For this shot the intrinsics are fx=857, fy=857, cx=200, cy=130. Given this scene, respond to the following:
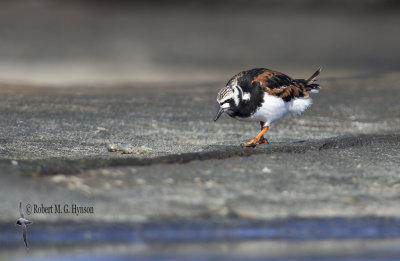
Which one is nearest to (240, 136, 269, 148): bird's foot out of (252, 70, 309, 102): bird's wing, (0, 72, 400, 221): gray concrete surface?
(0, 72, 400, 221): gray concrete surface

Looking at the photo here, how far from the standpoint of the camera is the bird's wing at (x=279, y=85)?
30.2 feet

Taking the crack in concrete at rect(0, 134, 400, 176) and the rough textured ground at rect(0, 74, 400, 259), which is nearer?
the rough textured ground at rect(0, 74, 400, 259)

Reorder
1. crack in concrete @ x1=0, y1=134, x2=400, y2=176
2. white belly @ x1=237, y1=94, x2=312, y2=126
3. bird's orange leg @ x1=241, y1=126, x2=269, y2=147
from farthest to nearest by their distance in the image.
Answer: white belly @ x1=237, y1=94, x2=312, y2=126, bird's orange leg @ x1=241, y1=126, x2=269, y2=147, crack in concrete @ x1=0, y1=134, x2=400, y2=176

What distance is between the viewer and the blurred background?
18.1m

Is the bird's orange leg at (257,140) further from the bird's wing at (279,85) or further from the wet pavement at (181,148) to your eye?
the bird's wing at (279,85)

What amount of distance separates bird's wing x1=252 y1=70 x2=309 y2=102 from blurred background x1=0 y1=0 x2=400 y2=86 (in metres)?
7.28

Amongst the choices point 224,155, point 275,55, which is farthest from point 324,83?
point 224,155

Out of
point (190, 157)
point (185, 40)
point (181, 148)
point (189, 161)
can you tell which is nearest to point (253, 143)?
point (181, 148)

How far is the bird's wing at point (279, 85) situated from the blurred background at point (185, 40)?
7284mm

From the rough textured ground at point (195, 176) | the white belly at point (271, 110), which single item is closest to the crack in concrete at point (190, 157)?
the rough textured ground at point (195, 176)

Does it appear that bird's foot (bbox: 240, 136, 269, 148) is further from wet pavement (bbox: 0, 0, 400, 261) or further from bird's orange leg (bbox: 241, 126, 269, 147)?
wet pavement (bbox: 0, 0, 400, 261)

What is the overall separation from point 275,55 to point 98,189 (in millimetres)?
13731

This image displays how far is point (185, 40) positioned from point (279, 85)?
1154 centimetres

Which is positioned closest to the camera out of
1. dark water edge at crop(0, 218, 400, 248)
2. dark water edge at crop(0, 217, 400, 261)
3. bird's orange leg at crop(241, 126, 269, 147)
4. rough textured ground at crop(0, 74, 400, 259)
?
dark water edge at crop(0, 217, 400, 261)
